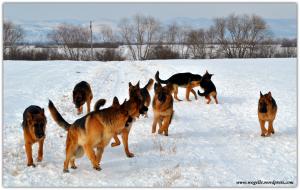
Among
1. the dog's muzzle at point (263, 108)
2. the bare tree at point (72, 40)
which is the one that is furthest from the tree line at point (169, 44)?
the dog's muzzle at point (263, 108)

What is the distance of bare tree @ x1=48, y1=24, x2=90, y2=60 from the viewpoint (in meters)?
43.7

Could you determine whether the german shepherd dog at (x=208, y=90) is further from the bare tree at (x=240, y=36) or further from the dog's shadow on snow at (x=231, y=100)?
the bare tree at (x=240, y=36)

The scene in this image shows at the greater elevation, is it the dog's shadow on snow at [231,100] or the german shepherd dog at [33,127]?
the german shepherd dog at [33,127]

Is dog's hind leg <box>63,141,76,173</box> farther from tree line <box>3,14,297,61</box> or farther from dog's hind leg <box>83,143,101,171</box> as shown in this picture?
tree line <box>3,14,297,61</box>

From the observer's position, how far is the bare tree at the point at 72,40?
4366 cm

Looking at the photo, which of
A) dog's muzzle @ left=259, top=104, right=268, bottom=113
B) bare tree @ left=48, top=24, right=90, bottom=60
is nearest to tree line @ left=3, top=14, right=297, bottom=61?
bare tree @ left=48, top=24, right=90, bottom=60

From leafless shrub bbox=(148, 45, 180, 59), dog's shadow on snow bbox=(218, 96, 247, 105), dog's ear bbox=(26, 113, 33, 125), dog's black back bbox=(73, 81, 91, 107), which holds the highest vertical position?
leafless shrub bbox=(148, 45, 180, 59)

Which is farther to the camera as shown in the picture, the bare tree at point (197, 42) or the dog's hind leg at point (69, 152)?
the bare tree at point (197, 42)

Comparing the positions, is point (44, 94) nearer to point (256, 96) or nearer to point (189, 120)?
point (189, 120)

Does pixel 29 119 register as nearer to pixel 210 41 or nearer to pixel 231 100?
pixel 231 100

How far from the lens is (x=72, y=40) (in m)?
47.8

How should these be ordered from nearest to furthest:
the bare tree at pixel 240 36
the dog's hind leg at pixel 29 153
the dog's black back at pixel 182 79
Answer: the dog's hind leg at pixel 29 153
the dog's black back at pixel 182 79
the bare tree at pixel 240 36

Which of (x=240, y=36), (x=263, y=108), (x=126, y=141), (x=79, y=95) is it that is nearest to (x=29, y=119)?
(x=126, y=141)

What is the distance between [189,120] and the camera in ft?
39.1
